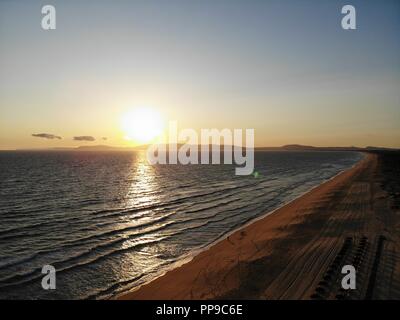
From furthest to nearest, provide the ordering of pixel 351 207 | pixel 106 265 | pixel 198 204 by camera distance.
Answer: pixel 198 204 → pixel 351 207 → pixel 106 265

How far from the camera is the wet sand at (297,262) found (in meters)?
13.0

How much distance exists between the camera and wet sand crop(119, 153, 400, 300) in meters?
13.0

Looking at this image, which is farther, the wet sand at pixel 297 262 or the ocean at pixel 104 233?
the ocean at pixel 104 233

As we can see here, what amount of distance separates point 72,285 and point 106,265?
265cm

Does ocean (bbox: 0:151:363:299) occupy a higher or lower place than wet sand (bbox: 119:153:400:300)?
lower

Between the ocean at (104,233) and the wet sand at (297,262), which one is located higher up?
the wet sand at (297,262)

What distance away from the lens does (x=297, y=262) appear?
636 inches

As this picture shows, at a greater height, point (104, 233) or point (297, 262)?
point (297, 262)

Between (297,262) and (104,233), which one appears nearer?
(297,262)

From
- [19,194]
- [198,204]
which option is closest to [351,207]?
[198,204]

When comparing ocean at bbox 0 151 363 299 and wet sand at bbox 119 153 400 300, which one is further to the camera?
ocean at bbox 0 151 363 299
